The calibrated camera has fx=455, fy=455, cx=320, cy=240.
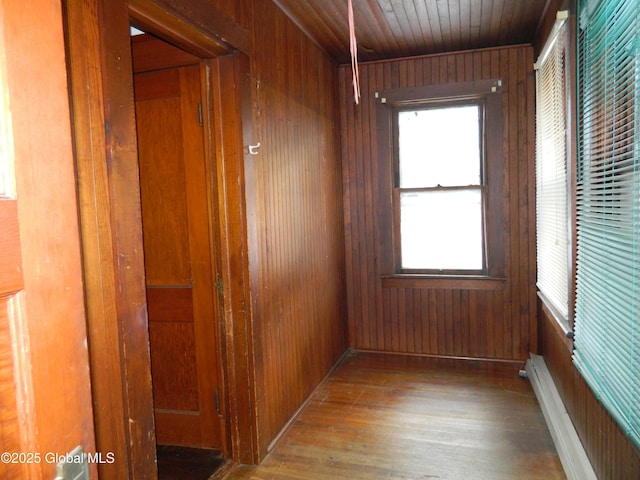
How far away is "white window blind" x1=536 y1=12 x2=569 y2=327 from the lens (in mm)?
2570

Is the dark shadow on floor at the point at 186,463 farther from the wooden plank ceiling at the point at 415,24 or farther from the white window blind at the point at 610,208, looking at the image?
the wooden plank ceiling at the point at 415,24

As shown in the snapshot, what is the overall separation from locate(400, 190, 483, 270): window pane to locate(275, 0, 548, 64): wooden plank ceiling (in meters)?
1.25

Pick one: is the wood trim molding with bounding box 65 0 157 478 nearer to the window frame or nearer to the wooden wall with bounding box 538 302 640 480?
A: the wooden wall with bounding box 538 302 640 480

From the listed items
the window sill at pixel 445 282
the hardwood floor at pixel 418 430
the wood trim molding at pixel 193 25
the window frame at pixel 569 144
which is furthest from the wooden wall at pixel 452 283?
the wood trim molding at pixel 193 25

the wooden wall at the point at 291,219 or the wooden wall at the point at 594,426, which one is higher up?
the wooden wall at the point at 291,219

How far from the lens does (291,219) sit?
308 cm

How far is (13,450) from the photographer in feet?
2.25

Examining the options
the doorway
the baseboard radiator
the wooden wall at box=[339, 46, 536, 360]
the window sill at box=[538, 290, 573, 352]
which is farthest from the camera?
the wooden wall at box=[339, 46, 536, 360]

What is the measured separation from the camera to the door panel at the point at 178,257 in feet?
8.37

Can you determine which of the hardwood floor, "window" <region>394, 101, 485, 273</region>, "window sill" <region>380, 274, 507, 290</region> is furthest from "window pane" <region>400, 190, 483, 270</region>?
the hardwood floor

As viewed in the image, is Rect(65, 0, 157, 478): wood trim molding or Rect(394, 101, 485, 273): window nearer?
Rect(65, 0, 157, 478): wood trim molding

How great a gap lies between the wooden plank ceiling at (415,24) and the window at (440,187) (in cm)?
54

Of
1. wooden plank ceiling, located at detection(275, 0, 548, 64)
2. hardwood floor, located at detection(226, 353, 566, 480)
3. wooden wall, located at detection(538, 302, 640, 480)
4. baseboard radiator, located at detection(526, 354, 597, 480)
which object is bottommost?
hardwood floor, located at detection(226, 353, 566, 480)

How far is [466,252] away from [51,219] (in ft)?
12.4
